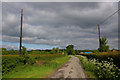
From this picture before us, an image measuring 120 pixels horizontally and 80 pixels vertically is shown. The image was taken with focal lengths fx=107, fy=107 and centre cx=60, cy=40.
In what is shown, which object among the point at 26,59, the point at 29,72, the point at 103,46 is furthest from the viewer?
the point at 103,46

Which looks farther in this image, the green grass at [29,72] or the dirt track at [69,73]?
the dirt track at [69,73]

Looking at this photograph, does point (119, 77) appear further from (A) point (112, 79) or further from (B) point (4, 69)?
(B) point (4, 69)

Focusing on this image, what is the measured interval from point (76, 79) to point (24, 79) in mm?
4111

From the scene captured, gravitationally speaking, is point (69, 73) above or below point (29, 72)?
below

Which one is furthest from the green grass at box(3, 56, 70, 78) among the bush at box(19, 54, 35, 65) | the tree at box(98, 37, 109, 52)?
the tree at box(98, 37, 109, 52)

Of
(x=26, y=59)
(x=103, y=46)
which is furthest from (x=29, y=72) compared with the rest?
(x=103, y=46)

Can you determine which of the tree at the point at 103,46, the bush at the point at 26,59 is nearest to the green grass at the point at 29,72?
the bush at the point at 26,59

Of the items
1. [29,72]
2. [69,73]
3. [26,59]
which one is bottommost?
[69,73]

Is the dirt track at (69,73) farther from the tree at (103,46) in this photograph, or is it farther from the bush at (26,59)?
the tree at (103,46)

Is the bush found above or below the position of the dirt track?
above

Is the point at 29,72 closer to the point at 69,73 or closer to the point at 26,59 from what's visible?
the point at 26,59

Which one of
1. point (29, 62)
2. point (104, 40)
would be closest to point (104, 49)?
point (104, 40)

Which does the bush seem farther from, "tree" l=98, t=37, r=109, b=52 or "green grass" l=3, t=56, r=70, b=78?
"tree" l=98, t=37, r=109, b=52

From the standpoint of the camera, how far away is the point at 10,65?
10914 mm
